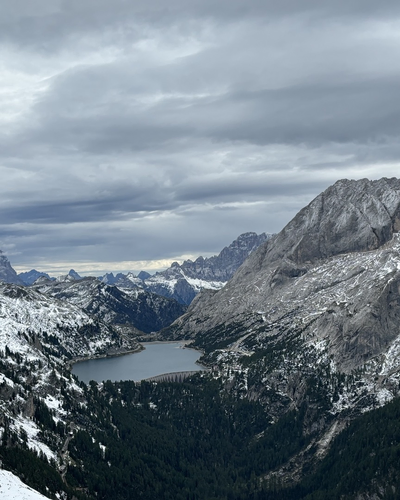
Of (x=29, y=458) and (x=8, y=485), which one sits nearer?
(x=8, y=485)

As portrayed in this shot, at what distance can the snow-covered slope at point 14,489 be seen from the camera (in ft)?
444

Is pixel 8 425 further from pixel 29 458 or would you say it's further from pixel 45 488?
pixel 45 488

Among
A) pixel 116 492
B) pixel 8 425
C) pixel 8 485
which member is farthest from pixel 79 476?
pixel 8 485

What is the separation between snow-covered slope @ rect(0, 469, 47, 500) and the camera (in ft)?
444

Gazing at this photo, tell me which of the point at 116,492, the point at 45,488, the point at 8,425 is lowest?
the point at 116,492

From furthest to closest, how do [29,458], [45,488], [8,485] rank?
[29,458] < [45,488] < [8,485]

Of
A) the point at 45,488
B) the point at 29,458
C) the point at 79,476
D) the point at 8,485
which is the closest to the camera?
the point at 8,485

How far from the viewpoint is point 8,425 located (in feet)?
641

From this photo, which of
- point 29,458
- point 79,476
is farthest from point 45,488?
point 79,476

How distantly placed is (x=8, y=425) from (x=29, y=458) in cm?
2225

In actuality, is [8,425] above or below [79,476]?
above

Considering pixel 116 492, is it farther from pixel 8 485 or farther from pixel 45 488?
pixel 8 485

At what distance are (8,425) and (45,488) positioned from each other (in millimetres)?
37707

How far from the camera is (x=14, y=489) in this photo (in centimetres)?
14012
